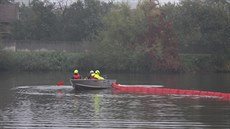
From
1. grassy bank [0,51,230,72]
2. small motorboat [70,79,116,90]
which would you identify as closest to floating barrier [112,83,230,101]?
small motorboat [70,79,116,90]

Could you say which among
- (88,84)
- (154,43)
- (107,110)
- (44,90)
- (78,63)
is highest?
(154,43)

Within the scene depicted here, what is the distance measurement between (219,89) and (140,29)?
103 ft

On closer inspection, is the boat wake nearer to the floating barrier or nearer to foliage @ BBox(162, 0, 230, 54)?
the floating barrier

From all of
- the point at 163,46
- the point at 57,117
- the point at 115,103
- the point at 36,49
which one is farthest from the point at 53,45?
the point at 57,117

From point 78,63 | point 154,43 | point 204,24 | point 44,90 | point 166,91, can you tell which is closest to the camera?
point 166,91

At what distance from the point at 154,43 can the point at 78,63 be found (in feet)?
36.8

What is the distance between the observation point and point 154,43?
7044 cm

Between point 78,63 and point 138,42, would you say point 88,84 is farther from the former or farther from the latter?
point 138,42

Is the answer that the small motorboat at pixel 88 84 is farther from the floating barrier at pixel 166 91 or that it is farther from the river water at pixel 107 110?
the river water at pixel 107 110

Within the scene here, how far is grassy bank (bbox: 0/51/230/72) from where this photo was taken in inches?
2751

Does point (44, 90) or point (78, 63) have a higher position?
point (78, 63)

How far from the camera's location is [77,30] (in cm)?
7925

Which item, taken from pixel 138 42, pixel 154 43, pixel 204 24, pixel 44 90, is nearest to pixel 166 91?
pixel 44 90

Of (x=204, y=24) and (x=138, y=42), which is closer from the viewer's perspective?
(x=204, y=24)
